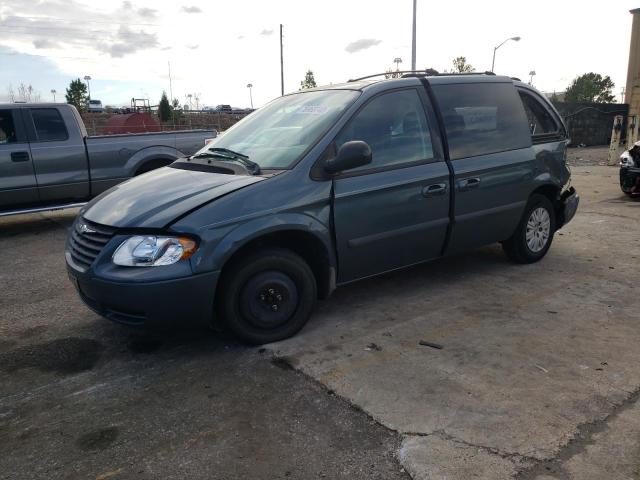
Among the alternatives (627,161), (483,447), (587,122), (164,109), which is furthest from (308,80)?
(483,447)

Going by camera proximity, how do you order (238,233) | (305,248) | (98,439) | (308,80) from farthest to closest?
(308,80) → (305,248) → (238,233) → (98,439)

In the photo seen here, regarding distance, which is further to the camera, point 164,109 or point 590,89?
point 590,89

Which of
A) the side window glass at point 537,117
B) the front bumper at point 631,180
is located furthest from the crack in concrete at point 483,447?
the front bumper at point 631,180

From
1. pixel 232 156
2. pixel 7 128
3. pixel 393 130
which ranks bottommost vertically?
pixel 232 156

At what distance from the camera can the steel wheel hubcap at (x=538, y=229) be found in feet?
18.2

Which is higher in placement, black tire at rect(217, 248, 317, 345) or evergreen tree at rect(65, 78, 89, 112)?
evergreen tree at rect(65, 78, 89, 112)

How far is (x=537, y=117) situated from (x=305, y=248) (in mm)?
3079

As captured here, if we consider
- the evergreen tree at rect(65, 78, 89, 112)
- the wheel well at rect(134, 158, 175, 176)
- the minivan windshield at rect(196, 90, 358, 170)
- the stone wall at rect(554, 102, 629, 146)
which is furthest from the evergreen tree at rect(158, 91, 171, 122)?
the minivan windshield at rect(196, 90, 358, 170)

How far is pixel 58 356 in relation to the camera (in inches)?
150

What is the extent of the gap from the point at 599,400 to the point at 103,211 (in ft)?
11.2

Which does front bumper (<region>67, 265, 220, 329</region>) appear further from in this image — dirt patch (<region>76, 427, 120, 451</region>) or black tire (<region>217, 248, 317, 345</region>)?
dirt patch (<region>76, 427, 120, 451</region>)

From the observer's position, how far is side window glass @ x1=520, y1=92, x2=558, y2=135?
543 cm

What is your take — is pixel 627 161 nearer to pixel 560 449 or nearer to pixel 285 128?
pixel 285 128

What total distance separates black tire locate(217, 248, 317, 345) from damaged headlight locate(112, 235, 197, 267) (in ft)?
1.16
